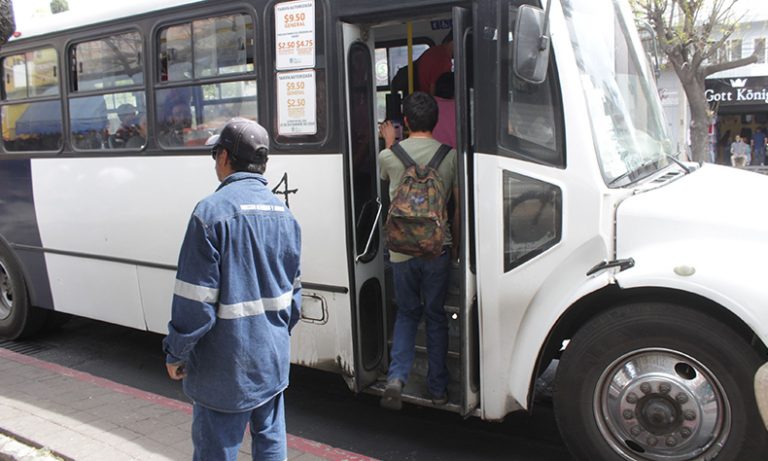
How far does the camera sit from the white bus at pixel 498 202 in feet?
9.91

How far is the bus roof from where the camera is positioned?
15.4 feet

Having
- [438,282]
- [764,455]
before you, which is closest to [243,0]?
[438,282]

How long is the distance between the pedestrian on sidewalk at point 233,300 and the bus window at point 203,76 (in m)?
1.75


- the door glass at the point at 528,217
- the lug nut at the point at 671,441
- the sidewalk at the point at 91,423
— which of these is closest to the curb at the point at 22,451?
the sidewalk at the point at 91,423

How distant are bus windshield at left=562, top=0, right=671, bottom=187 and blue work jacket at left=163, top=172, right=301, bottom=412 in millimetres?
1657

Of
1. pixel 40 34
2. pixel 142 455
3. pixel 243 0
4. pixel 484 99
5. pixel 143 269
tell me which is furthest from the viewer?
pixel 40 34

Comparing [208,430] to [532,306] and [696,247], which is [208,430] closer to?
[532,306]

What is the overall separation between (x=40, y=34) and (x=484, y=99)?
4.08 meters

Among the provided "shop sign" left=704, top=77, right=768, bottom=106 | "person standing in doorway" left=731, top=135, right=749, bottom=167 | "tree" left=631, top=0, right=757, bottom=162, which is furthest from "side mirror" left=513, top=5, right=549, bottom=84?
"shop sign" left=704, top=77, right=768, bottom=106

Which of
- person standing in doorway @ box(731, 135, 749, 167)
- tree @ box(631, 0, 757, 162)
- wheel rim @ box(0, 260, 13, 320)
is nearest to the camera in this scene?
wheel rim @ box(0, 260, 13, 320)

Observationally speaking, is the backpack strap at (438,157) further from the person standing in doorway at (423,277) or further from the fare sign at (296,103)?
the fare sign at (296,103)

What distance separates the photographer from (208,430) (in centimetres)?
262

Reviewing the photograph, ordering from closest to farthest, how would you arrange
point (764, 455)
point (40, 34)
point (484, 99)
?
point (764, 455)
point (484, 99)
point (40, 34)

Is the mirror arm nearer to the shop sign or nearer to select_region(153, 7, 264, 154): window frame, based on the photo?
select_region(153, 7, 264, 154): window frame
